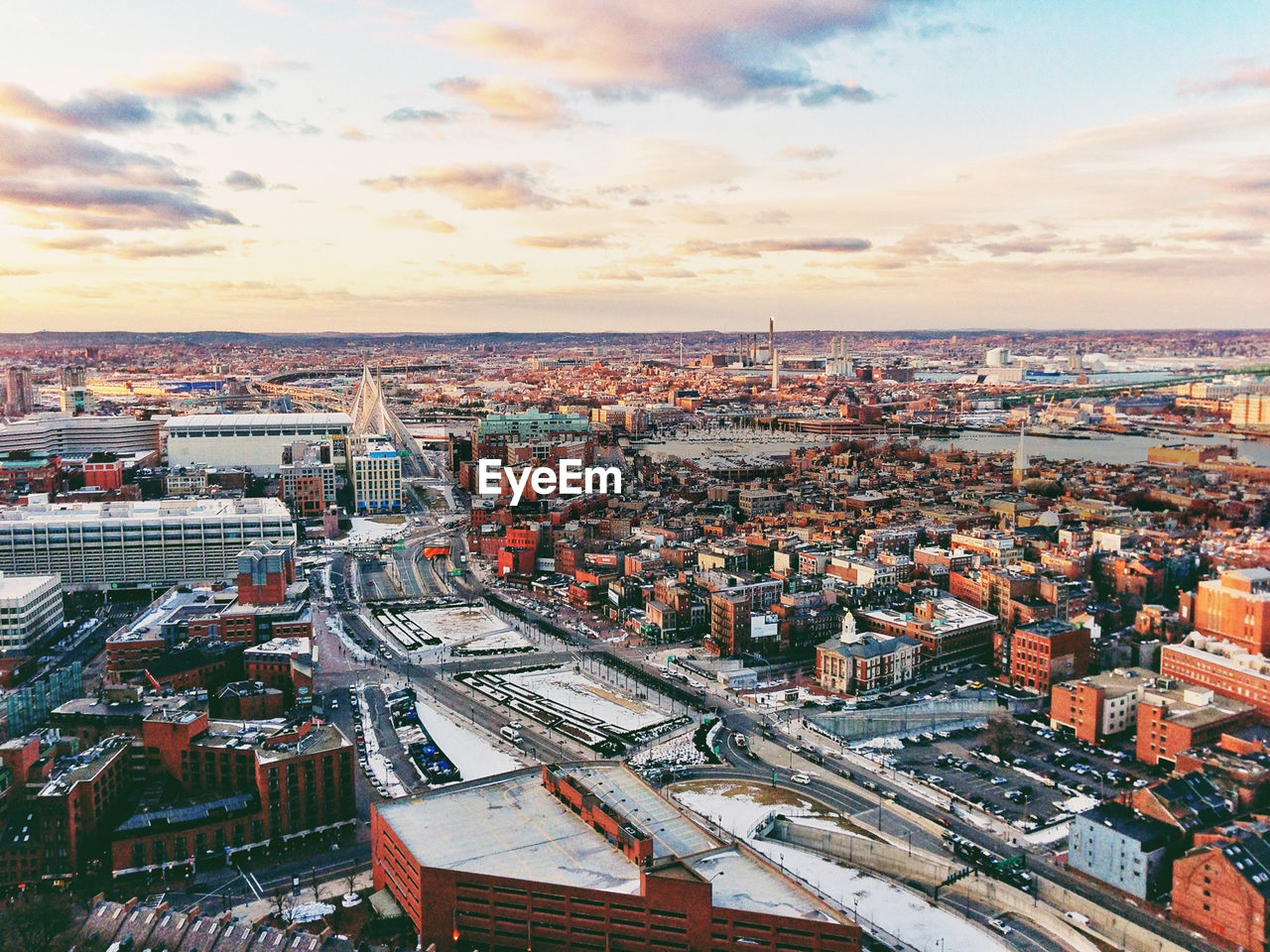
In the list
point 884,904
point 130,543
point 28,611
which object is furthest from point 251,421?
point 884,904

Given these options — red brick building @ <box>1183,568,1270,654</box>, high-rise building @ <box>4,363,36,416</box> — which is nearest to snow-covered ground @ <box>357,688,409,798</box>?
red brick building @ <box>1183,568,1270,654</box>

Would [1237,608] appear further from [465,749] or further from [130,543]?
[130,543]

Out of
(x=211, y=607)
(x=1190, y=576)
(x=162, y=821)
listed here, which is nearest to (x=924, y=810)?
(x=162, y=821)

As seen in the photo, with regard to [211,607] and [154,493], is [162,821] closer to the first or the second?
[211,607]

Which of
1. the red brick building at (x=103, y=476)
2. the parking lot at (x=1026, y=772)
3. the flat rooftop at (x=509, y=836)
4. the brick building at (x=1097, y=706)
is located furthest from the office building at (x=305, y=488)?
the brick building at (x=1097, y=706)

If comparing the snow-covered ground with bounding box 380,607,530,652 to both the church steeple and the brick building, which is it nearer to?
the brick building

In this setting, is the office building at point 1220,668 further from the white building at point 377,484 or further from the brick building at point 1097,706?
the white building at point 377,484
